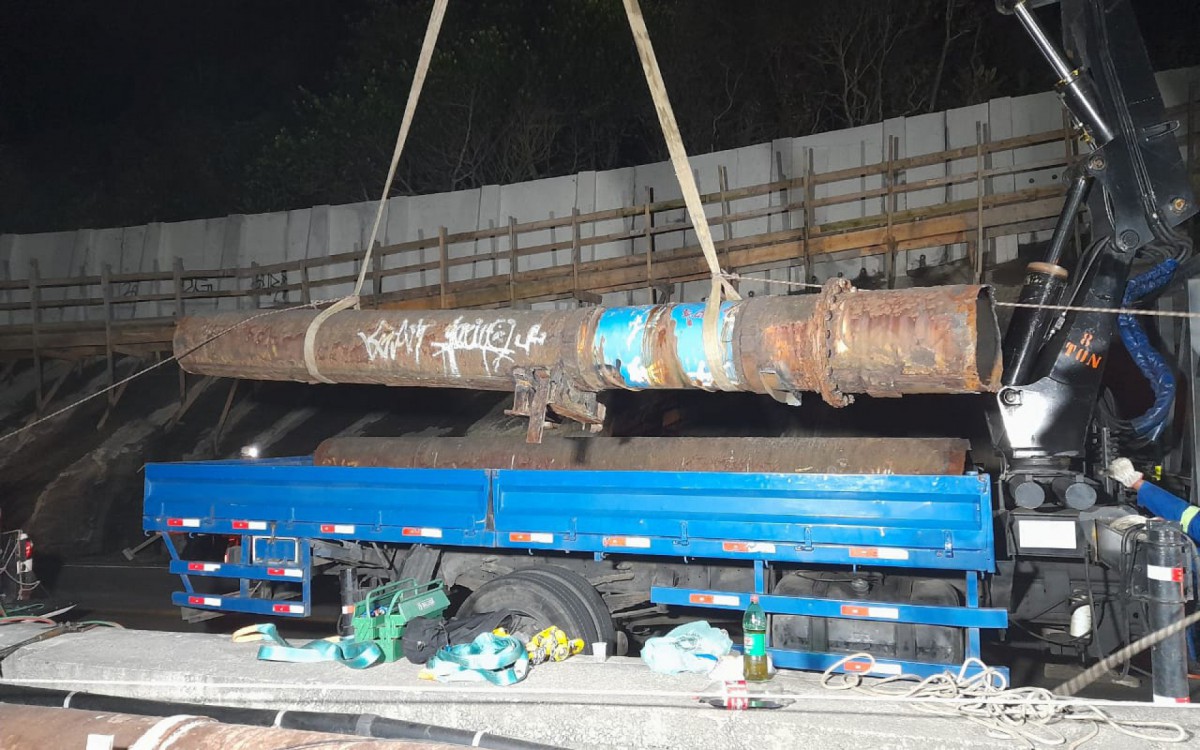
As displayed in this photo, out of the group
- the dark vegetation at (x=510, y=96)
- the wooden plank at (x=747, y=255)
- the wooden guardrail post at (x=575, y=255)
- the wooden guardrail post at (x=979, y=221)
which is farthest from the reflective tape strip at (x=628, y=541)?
the dark vegetation at (x=510, y=96)

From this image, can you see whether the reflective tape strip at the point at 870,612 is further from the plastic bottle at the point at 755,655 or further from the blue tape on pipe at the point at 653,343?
the blue tape on pipe at the point at 653,343

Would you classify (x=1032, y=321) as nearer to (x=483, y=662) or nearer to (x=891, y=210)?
(x=483, y=662)

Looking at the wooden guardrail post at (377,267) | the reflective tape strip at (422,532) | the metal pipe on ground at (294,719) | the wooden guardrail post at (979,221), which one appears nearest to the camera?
the metal pipe on ground at (294,719)

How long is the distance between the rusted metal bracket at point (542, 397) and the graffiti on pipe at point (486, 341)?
131 mm

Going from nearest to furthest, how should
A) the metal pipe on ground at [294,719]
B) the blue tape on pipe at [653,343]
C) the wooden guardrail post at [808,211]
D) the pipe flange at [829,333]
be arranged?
the metal pipe on ground at [294,719] < the pipe flange at [829,333] < the blue tape on pipe at [653,343] < the wooden guardrail post at [808,211]

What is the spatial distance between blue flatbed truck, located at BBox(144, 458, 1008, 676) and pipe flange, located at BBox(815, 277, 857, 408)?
1299 millimetres

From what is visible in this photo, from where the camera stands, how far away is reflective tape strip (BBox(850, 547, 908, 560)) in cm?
512

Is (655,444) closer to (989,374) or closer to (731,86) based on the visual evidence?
(989,374)

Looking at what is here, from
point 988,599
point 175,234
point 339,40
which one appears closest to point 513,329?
point 988,599

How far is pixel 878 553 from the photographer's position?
5.16m

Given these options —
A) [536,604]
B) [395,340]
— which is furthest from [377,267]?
[395,340]

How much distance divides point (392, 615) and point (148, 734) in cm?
209

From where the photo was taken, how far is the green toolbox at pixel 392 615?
206 inches

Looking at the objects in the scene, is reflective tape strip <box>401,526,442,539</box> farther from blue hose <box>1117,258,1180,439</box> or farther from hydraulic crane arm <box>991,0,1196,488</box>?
blue hose <box>1117,258,1180,439</box>
